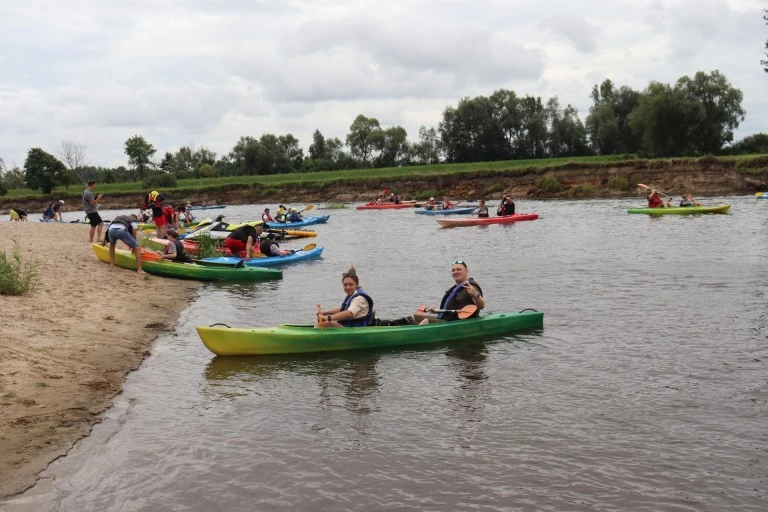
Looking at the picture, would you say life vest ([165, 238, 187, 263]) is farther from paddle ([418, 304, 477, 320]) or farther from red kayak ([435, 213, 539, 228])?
red kayak ([435, 213, 539, 228])

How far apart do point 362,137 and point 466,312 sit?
97.1m

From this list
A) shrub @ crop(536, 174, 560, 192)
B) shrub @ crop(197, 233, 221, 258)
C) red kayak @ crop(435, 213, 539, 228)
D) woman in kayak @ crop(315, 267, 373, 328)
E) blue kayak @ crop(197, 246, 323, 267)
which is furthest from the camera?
shrub @ crop(536, 174, 560, 192)

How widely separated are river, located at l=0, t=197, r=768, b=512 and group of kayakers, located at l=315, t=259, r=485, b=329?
0.51 m

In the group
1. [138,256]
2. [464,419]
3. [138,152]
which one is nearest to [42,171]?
[138,152]

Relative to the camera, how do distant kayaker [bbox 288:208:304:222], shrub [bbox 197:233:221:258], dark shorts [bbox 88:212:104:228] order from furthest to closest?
1. distant kayaker [bbox 288:208:304:222]
2. shrub [bbox 197:233:221:258]
3. dark shorts [bbox 88:212:104:228]

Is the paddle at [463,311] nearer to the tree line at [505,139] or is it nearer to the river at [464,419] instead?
the river at [464,419]

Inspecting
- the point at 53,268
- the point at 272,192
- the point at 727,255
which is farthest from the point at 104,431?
the point at 272,192

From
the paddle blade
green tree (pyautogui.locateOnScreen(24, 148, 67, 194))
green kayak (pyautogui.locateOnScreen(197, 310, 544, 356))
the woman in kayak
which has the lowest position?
green kayak (pyautogui.locateOnScreen(197, 310, 544, 356))

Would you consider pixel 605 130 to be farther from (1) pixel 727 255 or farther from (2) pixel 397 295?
(2) pixel 397 295

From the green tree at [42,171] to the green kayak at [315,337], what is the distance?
73071 mm

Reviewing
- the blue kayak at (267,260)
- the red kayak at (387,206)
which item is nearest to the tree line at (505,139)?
the red kayak at (387,206)

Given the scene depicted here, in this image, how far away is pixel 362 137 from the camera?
10612 cm

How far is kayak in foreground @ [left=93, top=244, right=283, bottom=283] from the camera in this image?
16.7 m

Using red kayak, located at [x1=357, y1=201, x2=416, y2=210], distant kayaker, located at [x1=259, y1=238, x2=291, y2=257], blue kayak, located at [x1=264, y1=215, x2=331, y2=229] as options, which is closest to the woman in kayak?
distant kayaker, located at [x1=259, y1=238, x2=291, y2=257]
